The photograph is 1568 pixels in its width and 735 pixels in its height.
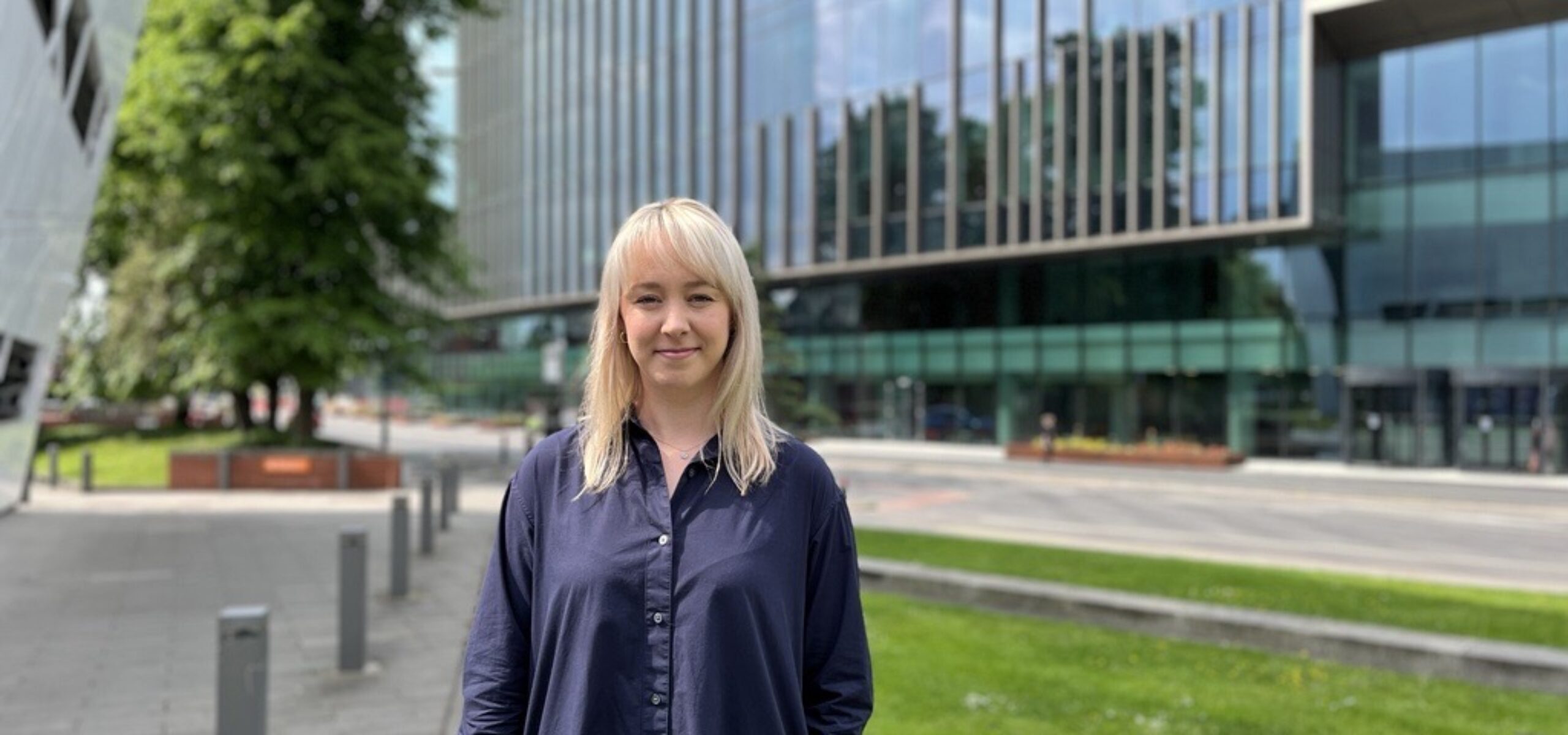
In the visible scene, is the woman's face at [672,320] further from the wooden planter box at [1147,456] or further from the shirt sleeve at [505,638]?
the wooden planter box at [1147,456]

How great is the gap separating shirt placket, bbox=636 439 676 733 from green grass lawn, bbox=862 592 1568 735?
149 inches

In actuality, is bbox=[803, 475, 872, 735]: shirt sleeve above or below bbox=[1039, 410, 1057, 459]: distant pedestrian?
above

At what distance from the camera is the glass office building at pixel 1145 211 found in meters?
27.9

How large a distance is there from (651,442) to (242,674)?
2986mm

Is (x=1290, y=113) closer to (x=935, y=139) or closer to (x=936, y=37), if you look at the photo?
(x=935, y=139)

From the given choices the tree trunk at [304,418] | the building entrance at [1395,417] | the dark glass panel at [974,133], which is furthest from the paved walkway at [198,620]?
the building entrance at [1395,417]

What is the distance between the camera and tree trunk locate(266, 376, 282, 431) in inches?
935

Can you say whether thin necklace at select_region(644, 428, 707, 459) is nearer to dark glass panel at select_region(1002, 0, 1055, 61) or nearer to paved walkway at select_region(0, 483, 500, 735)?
paved walkway at select_region(0, 483, 500, 735)

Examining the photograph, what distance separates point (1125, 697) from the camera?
6285 mm

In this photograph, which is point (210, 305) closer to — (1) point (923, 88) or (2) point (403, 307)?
(2) point (403, 307)

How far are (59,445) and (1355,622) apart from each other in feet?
102

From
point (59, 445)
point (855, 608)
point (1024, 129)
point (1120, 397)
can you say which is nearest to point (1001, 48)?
point (1024, 129)

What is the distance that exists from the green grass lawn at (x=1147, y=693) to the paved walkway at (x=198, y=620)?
2.97 meters

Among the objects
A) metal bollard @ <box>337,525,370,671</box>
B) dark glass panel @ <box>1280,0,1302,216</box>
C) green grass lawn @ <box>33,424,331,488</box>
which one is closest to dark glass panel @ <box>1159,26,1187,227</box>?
dark glass panel @ <box>1280,0,1302,216</box>
